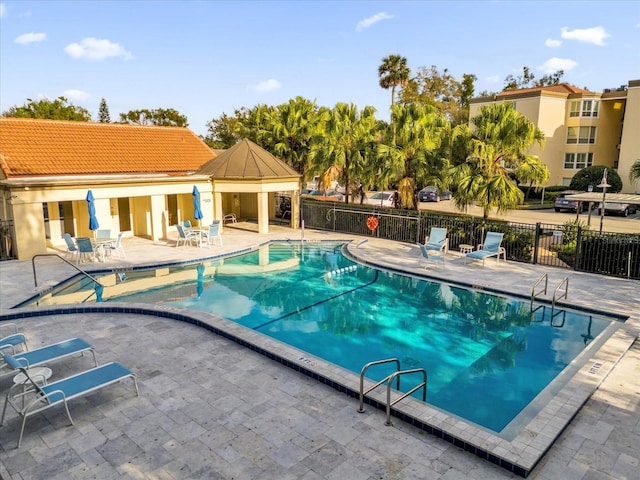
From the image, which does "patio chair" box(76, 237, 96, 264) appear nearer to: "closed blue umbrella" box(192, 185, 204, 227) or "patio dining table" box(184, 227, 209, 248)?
"patio dining table" box(184, 227, 209, 248)

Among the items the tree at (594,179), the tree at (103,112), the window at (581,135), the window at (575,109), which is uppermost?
the tree at (103,112)

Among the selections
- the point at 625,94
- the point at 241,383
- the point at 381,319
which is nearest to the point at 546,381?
the point at 381,319

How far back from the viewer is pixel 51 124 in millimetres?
21625

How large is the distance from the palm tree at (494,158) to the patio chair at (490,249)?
1861 millimetres

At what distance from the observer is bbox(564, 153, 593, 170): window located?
4057 cm

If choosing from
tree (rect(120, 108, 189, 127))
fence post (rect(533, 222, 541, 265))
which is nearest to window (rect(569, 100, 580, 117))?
fence post (rect(533, 222, 541, 265))

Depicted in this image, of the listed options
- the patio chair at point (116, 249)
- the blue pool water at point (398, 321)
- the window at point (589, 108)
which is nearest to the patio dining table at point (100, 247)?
the patio chair at point (116, 249)

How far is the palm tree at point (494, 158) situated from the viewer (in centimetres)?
1758

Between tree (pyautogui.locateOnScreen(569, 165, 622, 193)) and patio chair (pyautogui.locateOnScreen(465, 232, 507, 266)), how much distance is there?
23419mm

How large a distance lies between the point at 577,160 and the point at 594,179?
22.9 ft

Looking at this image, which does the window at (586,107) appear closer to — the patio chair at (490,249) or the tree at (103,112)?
the patio chair at (490,249)

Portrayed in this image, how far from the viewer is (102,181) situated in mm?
18562

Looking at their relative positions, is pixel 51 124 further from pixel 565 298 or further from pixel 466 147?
pixel 565 298

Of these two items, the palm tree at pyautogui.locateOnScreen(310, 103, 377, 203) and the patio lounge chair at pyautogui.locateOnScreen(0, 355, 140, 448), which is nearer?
the patio lounge chair at pyautogui.locateOnScreen(0, 355, 140, 448)
